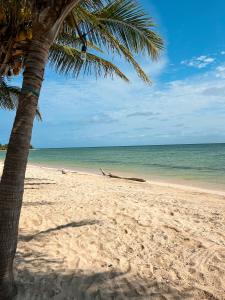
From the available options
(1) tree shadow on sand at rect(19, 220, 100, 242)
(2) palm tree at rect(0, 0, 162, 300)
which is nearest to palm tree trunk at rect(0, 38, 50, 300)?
(2) palm tree at rect(0, 0, 162, 300)

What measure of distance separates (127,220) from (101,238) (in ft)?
3.91

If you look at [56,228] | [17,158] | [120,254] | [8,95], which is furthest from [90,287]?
[8,95]

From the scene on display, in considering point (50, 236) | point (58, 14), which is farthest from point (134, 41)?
point (50, 236)

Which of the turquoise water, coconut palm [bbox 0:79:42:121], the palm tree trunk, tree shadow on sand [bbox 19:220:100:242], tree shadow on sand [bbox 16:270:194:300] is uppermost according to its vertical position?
coconut palm [bbox 0:79:42:121]

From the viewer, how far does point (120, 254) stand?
A: 426 centimetres

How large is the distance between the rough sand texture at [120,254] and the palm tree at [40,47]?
30.7 inches

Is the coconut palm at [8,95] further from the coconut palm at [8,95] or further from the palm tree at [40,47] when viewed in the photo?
the palm tree at [40,47]

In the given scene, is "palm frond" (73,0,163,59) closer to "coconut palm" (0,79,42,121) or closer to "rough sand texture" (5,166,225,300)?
"rough sand texture" (5,166,225,300)

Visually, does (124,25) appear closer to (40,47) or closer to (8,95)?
(40,47)

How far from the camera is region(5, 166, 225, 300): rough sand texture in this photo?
3.29 metres

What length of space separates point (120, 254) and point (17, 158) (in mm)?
2383

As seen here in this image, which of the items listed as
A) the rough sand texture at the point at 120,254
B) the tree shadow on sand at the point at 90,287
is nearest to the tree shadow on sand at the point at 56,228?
the rough sand texture at the point at 120,254

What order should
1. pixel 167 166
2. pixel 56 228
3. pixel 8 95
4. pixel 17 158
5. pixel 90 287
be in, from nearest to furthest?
pixel 17 158, pixel 90 287, pixel 56 228, pixel 8 95, pixel 167 166

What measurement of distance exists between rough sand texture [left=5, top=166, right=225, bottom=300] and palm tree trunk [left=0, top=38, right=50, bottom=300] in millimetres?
681
